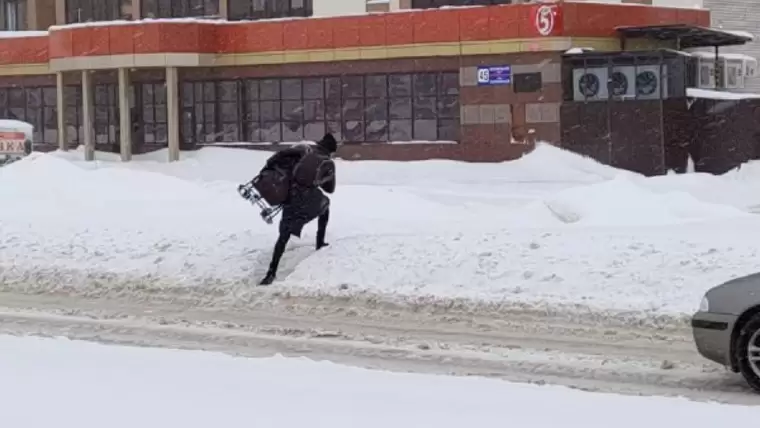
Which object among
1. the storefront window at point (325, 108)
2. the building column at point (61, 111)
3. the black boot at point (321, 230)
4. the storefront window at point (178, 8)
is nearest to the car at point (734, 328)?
the black boot at point (321, 230)

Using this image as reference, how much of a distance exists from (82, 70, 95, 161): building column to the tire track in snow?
998 inches

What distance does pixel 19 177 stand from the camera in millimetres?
22422

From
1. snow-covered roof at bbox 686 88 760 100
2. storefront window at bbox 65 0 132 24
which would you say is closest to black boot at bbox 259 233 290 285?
snow-covered roof at bbox 686 88 760 100

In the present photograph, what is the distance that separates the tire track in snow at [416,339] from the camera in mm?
9047

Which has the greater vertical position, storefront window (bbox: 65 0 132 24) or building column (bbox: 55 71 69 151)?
storefront window (bbox: 65 0 132 24)

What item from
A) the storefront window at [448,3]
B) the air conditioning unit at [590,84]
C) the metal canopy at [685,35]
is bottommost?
the air conditioning unit at [590,84]

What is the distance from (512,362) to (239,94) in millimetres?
28064

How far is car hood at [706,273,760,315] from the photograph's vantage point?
8.34m

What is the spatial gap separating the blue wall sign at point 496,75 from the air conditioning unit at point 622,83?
274 centimetres

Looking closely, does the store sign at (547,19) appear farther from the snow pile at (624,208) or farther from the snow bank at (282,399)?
the snow bank at (282,399)

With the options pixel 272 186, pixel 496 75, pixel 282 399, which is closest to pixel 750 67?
pixel 496 75

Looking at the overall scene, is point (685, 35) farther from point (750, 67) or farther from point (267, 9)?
point (267, 9)

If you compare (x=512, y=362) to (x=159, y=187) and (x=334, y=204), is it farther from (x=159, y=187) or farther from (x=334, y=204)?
(x=159, y=187)

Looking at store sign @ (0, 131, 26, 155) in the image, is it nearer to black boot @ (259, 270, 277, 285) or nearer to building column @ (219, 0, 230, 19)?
building column @ (219, 0, 230, 19)
